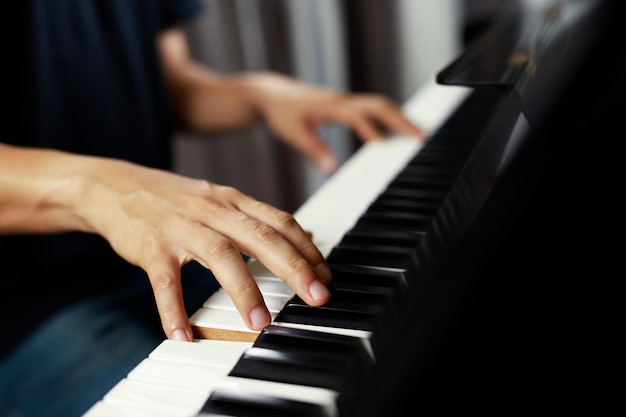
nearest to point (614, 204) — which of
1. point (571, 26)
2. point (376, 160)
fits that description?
point (376, 160)

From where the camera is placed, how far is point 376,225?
28.4 inches

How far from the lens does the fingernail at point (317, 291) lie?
556 millimetres

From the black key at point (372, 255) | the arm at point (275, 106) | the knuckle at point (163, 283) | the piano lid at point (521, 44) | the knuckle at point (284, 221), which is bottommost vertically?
the arm at point (275, 106)

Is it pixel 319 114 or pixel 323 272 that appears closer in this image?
pixel 323 272

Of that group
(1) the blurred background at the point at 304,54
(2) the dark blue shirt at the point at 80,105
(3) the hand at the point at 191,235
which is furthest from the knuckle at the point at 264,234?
(1) the blurred background at the point at 304,54

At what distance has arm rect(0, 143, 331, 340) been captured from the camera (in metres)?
0.55

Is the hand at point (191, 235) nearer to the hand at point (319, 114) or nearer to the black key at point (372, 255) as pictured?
the black key at point (372, 255)

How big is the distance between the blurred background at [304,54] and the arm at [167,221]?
1.24m

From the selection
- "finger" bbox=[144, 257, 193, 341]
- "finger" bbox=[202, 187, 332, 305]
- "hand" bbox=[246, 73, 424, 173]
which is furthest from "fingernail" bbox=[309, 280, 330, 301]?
"hand" bbox=[246, 73, 424, 173]

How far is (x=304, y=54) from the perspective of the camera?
211cm

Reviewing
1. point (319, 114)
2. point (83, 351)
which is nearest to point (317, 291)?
point (83, 351)

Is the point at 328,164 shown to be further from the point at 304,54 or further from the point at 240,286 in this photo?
the point at 304,54

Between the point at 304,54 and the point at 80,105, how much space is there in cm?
106

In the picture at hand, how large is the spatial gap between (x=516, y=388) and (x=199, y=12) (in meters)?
1.20
